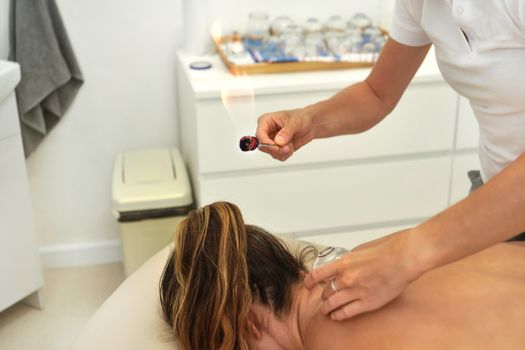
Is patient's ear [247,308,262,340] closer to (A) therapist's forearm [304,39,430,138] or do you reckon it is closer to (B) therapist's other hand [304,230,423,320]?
(B) therapist's other hand [304,230,423,320]

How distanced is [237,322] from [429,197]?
149 centimetres

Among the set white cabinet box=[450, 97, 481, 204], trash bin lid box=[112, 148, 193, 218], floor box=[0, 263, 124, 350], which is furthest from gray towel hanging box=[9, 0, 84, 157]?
white cabinet box=[450, 97, 481, 204]

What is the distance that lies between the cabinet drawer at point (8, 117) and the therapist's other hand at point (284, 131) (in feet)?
3.76

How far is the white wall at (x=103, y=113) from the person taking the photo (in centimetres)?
268

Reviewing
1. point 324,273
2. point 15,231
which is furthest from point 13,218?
point 324,273

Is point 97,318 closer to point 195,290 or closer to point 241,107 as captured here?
point 195,290

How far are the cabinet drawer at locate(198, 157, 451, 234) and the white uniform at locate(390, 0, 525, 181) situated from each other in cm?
104

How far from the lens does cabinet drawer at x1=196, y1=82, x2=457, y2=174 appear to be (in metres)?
2.33

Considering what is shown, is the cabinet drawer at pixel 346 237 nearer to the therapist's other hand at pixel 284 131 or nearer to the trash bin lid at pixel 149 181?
the trash bin lid at pixel 149 181

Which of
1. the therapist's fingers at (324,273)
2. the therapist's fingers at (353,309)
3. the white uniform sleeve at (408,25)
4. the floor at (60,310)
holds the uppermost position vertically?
the white uniform sleeve at (408,25)

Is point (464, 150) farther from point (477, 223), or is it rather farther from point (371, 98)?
point (477, 223)

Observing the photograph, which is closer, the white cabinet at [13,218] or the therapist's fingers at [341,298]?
the therapist's fingers at [341,298]

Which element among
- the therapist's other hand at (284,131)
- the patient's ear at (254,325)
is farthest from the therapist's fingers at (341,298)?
the therapist's other hand at (284,131)

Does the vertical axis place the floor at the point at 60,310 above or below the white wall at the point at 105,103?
below
